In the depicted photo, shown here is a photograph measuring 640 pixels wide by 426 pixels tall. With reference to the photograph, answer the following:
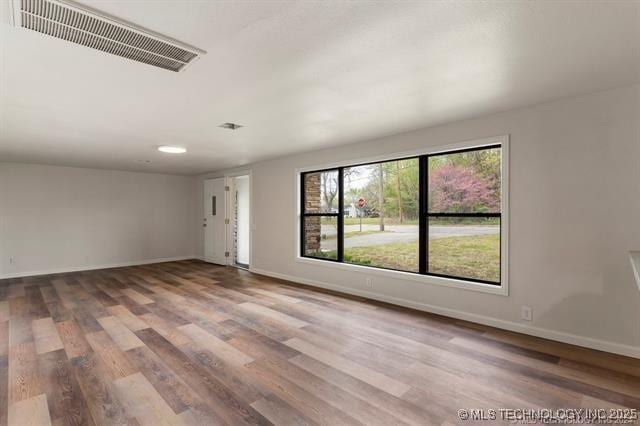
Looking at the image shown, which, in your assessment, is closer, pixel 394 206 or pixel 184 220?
pixel 394 206

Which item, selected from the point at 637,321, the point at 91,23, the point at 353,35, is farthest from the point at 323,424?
the point at 637,321

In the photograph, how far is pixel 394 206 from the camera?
14.7 feet

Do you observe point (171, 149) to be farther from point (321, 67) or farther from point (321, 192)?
point (321, 67)

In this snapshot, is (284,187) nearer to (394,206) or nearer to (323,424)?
(394,206)

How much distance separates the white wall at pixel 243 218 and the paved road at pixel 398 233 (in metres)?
3.31

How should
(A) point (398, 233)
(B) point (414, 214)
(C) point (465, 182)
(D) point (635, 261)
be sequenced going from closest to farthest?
1. (D) point (635, 261)
2. (C) point (465, 182)
3. (B) point (414, 214)
4. (A) point (398, 233)

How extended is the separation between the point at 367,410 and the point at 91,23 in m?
2.81

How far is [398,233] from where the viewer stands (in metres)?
4.41

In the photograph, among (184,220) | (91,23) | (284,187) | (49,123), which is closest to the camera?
(91,23)

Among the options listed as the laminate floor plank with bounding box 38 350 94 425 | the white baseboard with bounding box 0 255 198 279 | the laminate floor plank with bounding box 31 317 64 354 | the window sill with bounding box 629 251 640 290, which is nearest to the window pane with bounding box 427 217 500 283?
the window sill with bounding box 629 251 640 290

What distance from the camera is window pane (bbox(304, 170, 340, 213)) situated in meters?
5.25

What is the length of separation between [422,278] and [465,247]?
2.15ft

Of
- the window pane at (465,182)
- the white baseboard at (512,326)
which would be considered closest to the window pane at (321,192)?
the white baseboard at (512,326)

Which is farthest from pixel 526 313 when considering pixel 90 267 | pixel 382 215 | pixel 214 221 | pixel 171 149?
pixel 90 267
